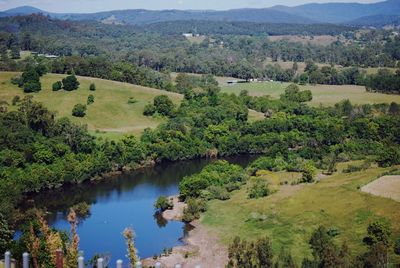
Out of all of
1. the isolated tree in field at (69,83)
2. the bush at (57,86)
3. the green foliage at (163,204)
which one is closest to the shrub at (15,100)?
the bush at (57,86)

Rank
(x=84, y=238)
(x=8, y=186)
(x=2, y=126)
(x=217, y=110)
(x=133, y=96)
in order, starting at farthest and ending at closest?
(x=133, y=96), (x=217, y=110), (x=2, y=126), (x=8, y=186), (x=84, y=238)

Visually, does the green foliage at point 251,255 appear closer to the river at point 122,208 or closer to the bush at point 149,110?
the river at point 122,208

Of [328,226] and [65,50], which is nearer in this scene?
[328,226]

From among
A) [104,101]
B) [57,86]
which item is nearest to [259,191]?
[104,101]

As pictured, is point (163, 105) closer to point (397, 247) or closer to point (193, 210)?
point (193, 210)

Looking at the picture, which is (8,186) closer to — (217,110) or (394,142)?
(217,110)

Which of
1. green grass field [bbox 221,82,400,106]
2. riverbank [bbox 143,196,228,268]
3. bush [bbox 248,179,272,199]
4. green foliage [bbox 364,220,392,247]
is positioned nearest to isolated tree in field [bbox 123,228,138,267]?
riverbank [bbox 143,196,228,268]

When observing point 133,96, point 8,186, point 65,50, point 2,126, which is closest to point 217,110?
point 133,96

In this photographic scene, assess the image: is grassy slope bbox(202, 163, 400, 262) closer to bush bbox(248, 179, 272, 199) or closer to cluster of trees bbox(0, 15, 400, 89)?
bush bbox(248, 179, 272, 199)
